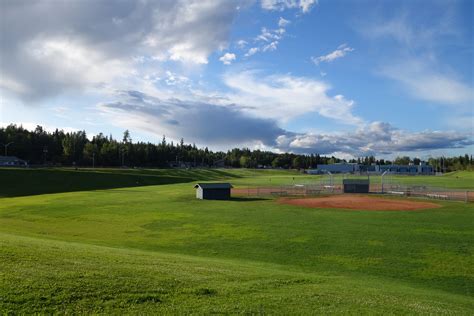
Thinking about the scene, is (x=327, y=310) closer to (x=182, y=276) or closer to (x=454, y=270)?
(x=182, y=276)

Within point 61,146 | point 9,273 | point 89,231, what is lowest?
point 89,231

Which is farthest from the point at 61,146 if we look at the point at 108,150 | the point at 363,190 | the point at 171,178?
the point at 363,190

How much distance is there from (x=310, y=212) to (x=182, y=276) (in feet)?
112

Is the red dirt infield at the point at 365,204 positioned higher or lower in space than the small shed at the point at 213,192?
lower

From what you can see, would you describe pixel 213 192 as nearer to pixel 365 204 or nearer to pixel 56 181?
pixel 365 204

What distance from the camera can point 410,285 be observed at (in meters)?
21.3

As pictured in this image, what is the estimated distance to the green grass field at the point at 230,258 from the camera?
11734mm

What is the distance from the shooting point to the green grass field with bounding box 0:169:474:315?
1173 cm

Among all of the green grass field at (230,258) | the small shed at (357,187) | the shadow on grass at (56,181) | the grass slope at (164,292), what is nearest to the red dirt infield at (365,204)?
the green grass field at (230,258)

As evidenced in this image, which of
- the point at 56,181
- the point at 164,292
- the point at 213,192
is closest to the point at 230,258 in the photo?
the point at 164,292

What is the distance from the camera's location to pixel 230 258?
1051 inches

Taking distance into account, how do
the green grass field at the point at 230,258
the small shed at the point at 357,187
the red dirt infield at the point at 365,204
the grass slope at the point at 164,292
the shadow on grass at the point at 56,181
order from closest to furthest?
the grass slope at the point at 164,292 < the green grass field at the point at 230,258 < the red dirt infield at the point at 365,204 < the small shed at the point at 357,187 < the shadow on grass at the point at 56,181

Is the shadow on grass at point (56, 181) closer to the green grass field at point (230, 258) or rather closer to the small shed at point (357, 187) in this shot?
the green grass field at point (230, 258)

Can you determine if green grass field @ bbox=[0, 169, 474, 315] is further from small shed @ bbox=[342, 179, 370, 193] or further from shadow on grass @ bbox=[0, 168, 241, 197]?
shadow on grass @ bbox=[0, 168, 241, 197]
